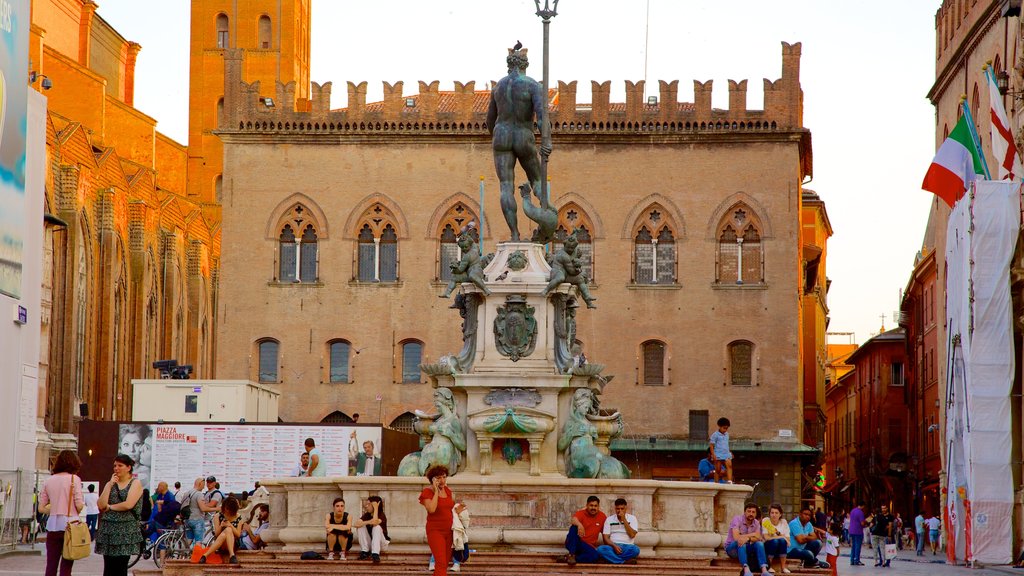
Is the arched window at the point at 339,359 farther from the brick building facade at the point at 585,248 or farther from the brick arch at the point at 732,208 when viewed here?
the brick arch at the point at 732,208

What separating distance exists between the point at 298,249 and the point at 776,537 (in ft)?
109

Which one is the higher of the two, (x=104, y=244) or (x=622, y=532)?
(x=104, y=244)

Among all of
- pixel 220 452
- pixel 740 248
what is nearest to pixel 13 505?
pixel 220 452

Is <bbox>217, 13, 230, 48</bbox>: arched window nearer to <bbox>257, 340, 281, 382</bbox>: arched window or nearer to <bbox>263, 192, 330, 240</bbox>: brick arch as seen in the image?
<bbox>263, 192, 330, 240</bbox>: brick arch

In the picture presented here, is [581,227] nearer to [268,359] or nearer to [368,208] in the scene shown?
[368,208]

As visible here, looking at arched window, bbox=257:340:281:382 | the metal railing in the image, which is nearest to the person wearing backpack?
the metal railing

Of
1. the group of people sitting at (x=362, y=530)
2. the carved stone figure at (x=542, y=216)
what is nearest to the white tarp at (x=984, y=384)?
the carved stone figure at (x=542, y=216)

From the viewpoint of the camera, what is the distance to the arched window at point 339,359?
47469 millimetres

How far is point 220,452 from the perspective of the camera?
31766 mm

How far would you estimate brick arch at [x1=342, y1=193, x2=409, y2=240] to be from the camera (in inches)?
1881

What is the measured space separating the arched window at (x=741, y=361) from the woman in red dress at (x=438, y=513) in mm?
34078

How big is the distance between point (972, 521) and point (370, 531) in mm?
17427

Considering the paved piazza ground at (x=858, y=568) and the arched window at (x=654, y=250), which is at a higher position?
the arched window at (x=654, y=250)

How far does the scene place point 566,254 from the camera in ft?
61.4
